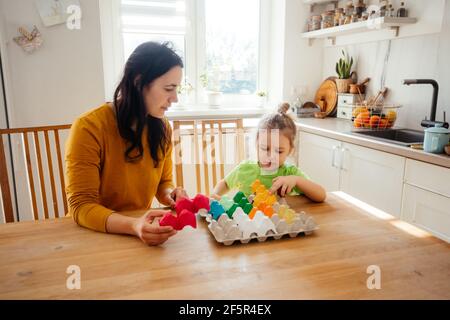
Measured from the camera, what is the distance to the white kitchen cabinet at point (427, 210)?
166cm

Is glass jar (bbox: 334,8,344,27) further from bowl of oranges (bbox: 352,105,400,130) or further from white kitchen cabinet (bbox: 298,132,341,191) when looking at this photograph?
white kitchen cabinet (bbox: 298,132,341,191)

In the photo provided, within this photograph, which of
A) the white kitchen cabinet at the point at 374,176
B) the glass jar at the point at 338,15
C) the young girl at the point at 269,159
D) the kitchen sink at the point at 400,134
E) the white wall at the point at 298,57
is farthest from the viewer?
the white wall at the point at 298,57

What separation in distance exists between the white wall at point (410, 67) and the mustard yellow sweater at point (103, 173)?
1779 millimetres

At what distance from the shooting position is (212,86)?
11.0 feet

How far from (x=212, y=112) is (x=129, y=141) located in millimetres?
2062

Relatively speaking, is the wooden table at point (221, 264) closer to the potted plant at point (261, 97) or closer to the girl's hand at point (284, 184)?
the girl's hand at point (284, 184)

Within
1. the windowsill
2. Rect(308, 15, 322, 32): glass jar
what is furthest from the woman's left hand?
Rect(308, 15, 322, 32): glass jar

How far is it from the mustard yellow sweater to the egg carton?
0.31 meters

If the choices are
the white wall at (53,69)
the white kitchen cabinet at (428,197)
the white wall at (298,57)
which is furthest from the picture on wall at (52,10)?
the white kitchen cabinet at (428,197)

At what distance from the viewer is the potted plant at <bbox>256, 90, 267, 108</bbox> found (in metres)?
3.36

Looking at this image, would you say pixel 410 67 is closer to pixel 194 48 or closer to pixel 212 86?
pixel 212 86

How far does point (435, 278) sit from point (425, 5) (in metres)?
2.10

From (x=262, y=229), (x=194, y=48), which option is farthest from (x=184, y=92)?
(x=262, y=229)
